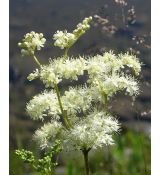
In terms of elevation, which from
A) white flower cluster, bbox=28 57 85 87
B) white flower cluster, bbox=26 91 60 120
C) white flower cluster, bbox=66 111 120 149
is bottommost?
white flower cluster, bbox=66 111 120 149

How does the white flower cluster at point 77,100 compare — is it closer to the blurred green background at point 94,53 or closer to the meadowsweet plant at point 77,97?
the meadowsweet plant at point 77,97

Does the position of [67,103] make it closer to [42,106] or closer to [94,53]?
[42,106]

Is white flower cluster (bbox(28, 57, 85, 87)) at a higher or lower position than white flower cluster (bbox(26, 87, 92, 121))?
higher

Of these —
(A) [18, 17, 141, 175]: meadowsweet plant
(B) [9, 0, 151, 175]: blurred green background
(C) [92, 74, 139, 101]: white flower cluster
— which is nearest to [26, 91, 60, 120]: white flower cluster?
(A) [18, 17, 141, 175]: meadowsweet plant

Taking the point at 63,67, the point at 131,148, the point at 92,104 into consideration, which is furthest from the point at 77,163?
the point at 63,67

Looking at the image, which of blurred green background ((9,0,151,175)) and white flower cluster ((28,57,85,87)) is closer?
white flower cluster ((28,57,85,87))

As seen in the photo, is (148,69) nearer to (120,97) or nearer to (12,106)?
(120,97)

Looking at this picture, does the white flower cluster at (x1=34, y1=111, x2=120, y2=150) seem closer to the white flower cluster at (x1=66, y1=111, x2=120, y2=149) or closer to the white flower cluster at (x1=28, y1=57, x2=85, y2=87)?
the white flower cluster at (x1=66, y1=111, x2=120, y2=149)
